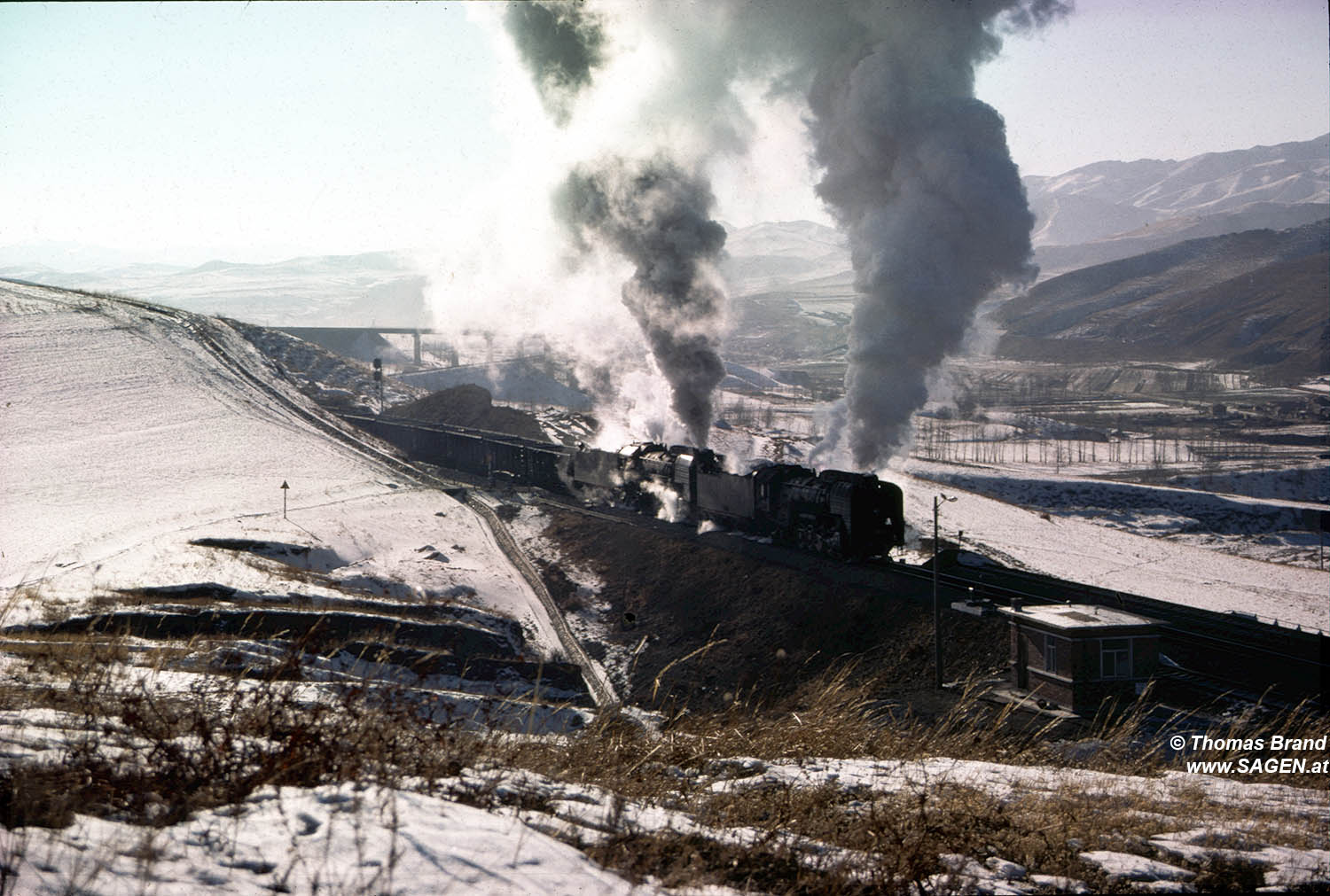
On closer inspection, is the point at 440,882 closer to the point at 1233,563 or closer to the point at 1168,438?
the point at 1233,563

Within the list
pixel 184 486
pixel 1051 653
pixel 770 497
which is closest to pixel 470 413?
pixel 184 486

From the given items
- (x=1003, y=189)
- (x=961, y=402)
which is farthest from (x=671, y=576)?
(x=961, y=402)

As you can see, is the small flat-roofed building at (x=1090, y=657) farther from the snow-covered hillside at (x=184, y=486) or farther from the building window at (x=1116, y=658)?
the snow-covered hillside at (x=184, y=486)

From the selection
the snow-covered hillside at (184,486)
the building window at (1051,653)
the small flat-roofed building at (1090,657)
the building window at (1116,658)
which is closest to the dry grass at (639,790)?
the snow-covered hillside at (184,486)

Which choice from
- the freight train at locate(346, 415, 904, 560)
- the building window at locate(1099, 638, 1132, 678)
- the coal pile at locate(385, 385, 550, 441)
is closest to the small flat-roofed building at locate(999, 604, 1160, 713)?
the building window at locate(1099, 638, 1132, 678)

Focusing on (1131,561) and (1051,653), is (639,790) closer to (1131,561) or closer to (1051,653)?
(1051,653)
